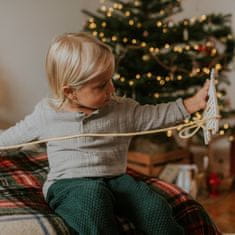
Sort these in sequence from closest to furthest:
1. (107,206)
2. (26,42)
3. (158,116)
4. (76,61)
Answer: (107,206)
(76,61)
(158,116)
(26,42)

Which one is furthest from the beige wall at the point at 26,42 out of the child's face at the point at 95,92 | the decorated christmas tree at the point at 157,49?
the child's face at the point at 95,92

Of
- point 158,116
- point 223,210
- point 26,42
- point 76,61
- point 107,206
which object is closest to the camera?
point 107,206

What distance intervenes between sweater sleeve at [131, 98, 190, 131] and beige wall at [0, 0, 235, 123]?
1.59 metres

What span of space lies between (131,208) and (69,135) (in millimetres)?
275

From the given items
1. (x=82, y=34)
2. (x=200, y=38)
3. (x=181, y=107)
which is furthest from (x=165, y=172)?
(x=82, y=34)

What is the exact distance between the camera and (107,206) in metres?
1.05

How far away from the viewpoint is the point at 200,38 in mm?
2379

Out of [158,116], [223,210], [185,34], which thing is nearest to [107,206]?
[158,116]

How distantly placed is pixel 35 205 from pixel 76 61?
409 millimetres

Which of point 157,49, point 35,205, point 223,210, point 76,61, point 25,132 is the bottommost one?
point 223,210

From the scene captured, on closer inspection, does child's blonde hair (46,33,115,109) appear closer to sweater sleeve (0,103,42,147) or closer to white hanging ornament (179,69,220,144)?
sweater sleeve (0,103,42,147)

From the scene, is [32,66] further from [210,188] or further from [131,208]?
[131,208]

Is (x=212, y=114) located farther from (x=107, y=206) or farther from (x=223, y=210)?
(x=223, y=210)

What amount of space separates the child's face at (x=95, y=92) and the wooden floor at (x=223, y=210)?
3.64 feet
